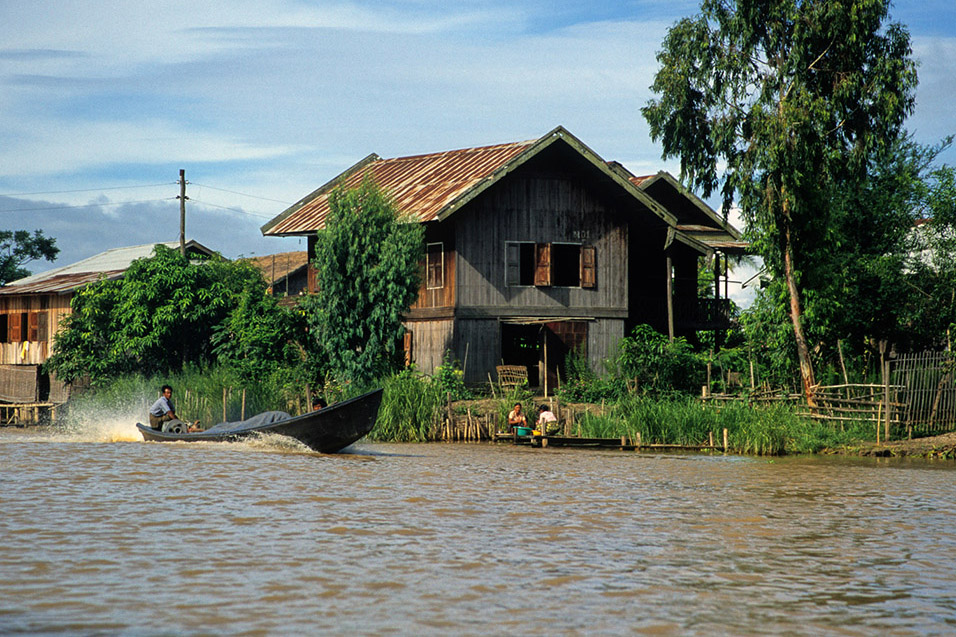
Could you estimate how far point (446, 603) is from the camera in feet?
25.9

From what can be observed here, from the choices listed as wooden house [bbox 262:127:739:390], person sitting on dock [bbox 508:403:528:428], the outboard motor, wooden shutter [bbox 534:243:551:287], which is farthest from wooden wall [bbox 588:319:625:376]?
the outboard motor

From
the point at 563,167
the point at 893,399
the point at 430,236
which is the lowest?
the point at 893,399

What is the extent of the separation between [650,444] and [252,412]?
31.5ft

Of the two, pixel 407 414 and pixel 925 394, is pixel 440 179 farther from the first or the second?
pixel 925 394

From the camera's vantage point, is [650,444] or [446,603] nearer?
[446,603]

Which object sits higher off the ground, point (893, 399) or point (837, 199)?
point (837, 199)

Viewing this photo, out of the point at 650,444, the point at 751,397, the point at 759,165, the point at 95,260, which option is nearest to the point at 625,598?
the point at 650,444

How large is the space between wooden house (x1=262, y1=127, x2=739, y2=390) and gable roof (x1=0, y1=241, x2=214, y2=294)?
839 centimetres

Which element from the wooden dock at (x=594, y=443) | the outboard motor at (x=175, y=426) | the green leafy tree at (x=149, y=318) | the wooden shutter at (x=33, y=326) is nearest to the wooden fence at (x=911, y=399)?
the wooden dock at (x=594, y=443)

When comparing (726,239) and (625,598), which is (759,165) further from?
(625,598)

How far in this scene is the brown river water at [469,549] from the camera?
7.48 metres

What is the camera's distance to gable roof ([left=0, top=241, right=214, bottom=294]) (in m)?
35.1

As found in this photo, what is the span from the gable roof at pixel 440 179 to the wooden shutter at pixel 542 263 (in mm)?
2320

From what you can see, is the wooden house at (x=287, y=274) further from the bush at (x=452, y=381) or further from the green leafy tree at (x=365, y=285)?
the bush at (x=452, y=381)
